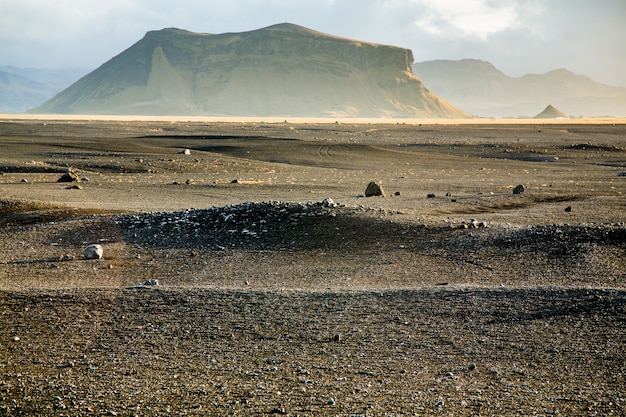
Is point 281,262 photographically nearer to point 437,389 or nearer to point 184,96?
point 437,389

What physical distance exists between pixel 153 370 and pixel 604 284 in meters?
6.35

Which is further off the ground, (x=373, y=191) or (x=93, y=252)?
(x=373, y=191)

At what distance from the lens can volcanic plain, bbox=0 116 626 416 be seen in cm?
575

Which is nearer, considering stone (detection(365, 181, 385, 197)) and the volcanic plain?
the volcanic plain

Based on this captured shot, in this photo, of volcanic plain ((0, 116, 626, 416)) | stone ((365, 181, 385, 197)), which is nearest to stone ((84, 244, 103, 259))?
volcanic plain ((0, 116, 626, 416))

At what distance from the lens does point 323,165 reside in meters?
33.0

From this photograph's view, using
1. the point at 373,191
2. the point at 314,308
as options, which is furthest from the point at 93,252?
the point at 373,191

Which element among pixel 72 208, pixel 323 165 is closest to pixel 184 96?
pixel 323 165

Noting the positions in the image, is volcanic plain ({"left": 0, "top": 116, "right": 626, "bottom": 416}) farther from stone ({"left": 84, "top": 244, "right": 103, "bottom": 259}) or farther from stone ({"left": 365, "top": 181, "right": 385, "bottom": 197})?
stone ({"left": 365, "top": 181, "right": 385, "bottom": 197})

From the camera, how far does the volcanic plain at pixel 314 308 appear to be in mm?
5750

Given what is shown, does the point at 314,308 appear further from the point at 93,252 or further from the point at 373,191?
the point at 373,191

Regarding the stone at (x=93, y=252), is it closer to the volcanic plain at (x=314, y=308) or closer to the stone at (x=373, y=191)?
the volcanic plain at (x=314, y=308)

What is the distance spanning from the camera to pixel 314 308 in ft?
26.1

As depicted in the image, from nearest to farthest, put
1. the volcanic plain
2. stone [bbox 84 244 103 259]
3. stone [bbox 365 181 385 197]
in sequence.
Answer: the volcanic plain, stone [bbox 84 244 103 259], stone [bbox 365 181 385 197]
